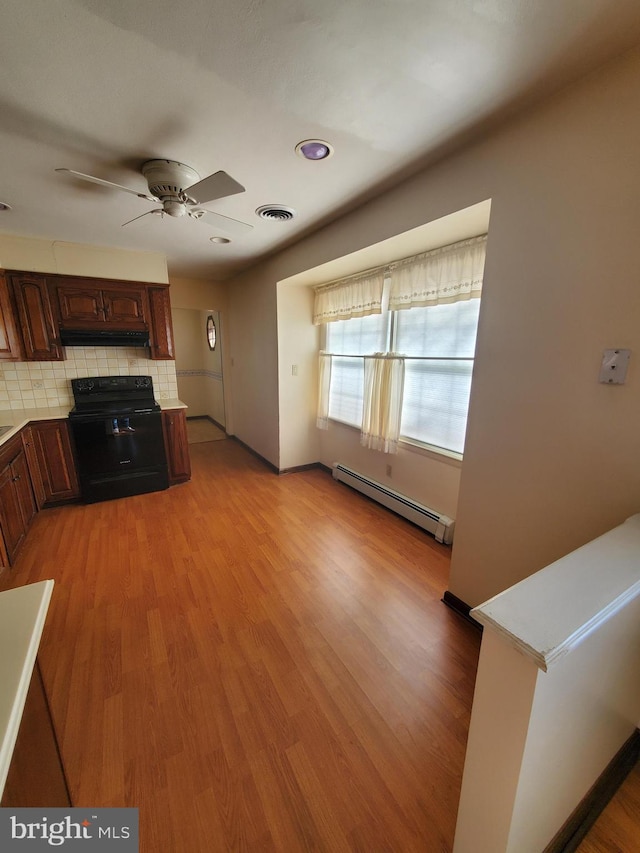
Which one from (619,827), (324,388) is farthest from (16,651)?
(324,388)

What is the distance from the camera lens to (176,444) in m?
3.61

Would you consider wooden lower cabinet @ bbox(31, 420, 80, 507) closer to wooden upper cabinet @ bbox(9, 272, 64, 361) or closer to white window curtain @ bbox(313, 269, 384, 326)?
wooden upper cabinet @ bbox(9, 272, 64, 361)

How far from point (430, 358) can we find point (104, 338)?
3.11 metres

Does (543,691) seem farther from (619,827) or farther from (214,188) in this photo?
(214,188)

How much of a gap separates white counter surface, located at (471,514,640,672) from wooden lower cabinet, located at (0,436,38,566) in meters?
2.88

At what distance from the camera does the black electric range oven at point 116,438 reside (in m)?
3.13

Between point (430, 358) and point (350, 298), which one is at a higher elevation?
point (350, 298)

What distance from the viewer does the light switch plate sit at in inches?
47.4

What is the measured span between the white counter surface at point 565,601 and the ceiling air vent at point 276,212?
254cm

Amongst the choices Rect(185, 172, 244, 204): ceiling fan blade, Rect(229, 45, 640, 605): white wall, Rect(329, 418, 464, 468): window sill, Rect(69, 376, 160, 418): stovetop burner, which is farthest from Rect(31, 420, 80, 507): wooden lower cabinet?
Rect(229, 45, 640, 605): white wall

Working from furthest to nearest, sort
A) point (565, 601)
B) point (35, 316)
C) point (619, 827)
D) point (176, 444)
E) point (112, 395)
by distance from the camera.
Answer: point (176, 444)
point (112, 395)
point (35, 316)
point (619, 827)
point (565, 601)

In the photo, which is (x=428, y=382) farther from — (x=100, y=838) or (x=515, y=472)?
(x=100, y=838)

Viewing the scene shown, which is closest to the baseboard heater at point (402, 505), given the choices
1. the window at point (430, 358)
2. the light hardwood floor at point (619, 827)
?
the window at point (430, 358)

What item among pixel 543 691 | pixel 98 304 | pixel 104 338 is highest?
pixel 98 304
